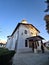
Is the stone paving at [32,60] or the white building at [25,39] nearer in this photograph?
the stone paving at [32,60]

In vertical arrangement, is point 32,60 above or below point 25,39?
below

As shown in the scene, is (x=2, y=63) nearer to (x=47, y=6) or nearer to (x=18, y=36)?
(x=47, y=6)

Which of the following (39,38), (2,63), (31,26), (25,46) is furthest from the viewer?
(31,26)

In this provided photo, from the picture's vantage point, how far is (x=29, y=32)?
113 ft

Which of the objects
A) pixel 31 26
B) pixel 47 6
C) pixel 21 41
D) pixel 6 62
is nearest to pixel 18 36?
pixel 21 41

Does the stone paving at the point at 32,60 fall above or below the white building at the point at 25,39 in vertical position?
below

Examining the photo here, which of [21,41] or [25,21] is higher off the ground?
A: [25,21]

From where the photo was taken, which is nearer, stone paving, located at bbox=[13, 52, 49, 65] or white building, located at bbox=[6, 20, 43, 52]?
stone paving, located at bbox=[13, 52, 49, 65]

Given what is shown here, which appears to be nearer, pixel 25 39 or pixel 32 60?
pixel 32 60

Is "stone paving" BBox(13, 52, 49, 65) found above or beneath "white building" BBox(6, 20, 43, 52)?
beneath

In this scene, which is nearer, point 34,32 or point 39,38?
point 39,38

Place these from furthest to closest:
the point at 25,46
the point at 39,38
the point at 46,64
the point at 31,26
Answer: the point at 31,26
the point at 25,46
the point at 39,38
the point at 46,64

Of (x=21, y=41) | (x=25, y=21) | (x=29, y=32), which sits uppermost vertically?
(x=25, y=21)

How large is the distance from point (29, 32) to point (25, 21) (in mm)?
4357
